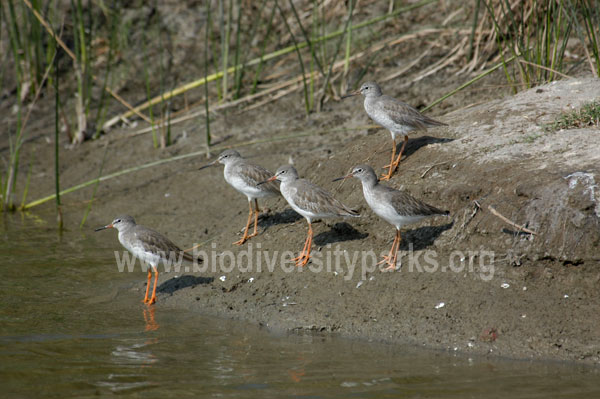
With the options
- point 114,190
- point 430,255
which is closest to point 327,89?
point 114,190

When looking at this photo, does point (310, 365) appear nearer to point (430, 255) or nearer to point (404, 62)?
point (430, 255)

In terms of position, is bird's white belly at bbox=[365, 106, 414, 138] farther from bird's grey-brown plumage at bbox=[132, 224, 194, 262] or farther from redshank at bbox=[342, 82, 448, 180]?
bird's grey-brown plumage at bbox=[132, 224, 194, 262]

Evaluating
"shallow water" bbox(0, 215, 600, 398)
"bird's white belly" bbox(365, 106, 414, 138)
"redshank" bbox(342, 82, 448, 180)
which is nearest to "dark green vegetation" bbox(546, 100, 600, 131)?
"redshank" bbox(342, 82, 448, 180)

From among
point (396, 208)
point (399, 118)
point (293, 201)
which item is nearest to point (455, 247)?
point (396, 208)

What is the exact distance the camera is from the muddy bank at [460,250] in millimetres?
6688

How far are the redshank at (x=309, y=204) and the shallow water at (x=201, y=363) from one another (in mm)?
1385

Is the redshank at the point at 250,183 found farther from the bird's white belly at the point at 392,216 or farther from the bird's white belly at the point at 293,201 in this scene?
the bird's white belly at the point at 392,216

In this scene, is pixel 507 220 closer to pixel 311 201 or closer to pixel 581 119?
pixel 581 119

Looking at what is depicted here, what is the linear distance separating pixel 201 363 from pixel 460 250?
2911 mm

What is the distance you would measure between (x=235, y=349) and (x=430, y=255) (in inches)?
91.9

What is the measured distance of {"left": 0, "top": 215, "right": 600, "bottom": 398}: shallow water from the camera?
18.6 feet

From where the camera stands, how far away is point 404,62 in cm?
1365

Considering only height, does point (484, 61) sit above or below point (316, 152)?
above

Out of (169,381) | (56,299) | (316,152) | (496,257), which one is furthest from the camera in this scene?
(316,152)
